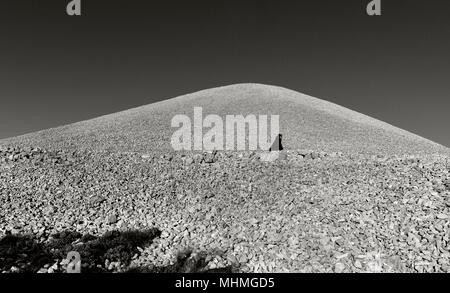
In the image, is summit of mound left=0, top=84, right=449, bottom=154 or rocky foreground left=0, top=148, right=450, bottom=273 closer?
rocky foreground left=0, top=148, right=450, bottom=273

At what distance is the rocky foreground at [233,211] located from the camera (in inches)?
409

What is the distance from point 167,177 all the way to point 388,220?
1035 cm

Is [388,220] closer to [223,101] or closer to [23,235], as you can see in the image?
[23,235]

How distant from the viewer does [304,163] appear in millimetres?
17531

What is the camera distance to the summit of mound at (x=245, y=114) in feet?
102

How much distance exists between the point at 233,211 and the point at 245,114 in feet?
93.5

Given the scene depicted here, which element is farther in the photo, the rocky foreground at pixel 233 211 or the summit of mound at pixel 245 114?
the summit of mound at pixel 245 114

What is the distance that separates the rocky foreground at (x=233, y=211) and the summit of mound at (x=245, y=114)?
10.5 m

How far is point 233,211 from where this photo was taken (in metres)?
13.6

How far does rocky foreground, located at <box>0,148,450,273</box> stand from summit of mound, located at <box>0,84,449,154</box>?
10492mm

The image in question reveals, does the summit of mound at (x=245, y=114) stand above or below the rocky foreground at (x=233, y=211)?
above

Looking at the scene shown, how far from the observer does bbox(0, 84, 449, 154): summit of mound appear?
102ft

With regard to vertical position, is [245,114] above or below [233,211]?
above
